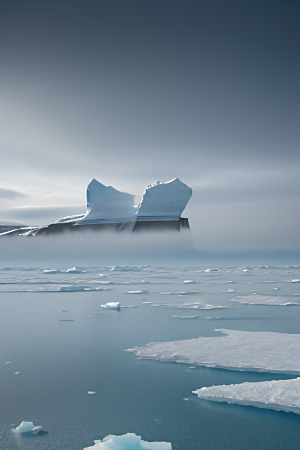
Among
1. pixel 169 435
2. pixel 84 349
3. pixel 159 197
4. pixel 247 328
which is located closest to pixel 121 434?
pixel 169 435

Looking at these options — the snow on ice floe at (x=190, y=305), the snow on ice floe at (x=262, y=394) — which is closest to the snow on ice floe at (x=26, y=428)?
the snow on ice floe at (x=262, y=394)

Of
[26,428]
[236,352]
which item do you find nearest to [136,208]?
[236,352]

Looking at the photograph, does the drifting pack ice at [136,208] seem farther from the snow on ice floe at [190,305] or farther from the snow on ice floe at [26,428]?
the snow on ice floe at [26,428]

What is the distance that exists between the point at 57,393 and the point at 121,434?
0.80 m

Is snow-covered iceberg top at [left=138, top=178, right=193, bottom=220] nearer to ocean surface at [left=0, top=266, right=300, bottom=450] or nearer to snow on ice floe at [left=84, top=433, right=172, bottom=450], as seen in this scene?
ocean surface at [left=0, top=266, right=300, bottom=450]

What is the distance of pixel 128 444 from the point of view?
182 centimetres

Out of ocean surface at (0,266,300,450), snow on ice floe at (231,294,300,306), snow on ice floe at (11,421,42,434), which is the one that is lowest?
snow on ice floe at (231,294,300,306)

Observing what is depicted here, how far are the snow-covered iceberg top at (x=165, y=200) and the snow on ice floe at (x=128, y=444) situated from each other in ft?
61.7

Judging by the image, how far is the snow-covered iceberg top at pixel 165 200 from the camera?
67.2 ft

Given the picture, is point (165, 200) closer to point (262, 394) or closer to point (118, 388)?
point (118, 388)

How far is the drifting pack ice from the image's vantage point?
20844 mm

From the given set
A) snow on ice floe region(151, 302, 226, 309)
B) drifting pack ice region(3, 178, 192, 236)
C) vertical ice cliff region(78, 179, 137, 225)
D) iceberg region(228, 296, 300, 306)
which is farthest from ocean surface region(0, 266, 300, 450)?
vertical ice cliff region(78, 179, 137, 225)

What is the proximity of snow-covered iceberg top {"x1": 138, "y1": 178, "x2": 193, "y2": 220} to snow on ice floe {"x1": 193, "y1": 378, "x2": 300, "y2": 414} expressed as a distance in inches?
713

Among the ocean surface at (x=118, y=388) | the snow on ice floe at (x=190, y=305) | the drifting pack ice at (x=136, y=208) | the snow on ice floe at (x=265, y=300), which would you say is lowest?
the snow on ice floe at (x=265, y=300)
